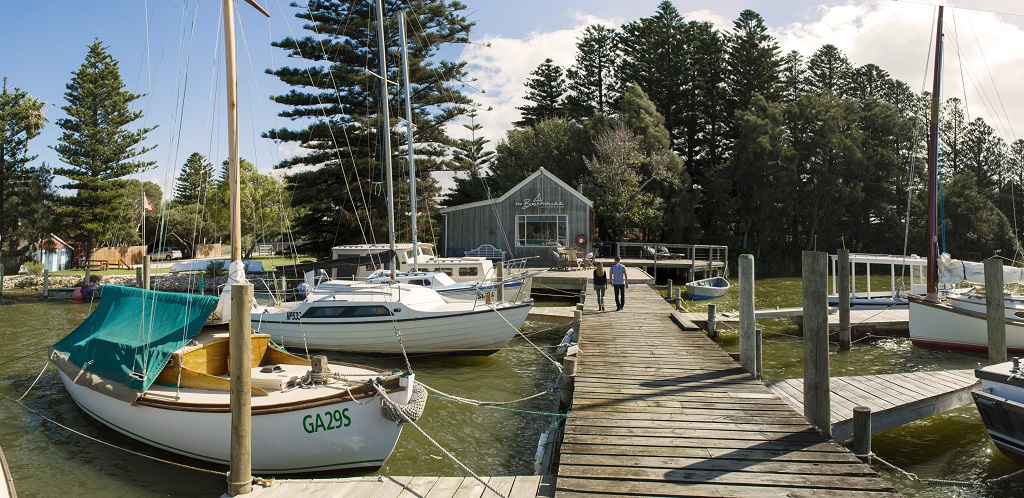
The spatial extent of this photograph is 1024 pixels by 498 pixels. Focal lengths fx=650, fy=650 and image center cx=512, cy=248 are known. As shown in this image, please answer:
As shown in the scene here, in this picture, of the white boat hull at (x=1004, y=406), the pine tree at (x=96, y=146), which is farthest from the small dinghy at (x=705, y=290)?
the pine tree at (x=96, y=146)

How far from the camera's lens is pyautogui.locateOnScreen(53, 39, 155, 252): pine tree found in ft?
127

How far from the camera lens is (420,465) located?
9.34 metres

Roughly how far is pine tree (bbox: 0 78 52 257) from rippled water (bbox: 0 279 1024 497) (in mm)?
30508

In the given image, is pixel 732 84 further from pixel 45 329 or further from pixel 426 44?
pixel 45 329

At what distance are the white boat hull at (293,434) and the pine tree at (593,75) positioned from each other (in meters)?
52.1

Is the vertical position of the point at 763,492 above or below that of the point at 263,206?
below

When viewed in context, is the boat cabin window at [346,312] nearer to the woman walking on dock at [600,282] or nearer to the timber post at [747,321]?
the woman walking on dock at [600,282]

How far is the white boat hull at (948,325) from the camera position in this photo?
16578mm

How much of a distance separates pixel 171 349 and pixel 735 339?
14589 mm

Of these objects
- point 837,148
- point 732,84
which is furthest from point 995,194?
point 732,84

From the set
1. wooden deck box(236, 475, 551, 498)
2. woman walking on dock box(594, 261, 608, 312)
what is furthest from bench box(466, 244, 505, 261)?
wooden deck box(236, 475, 551, 498)

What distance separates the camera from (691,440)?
21.6 feet

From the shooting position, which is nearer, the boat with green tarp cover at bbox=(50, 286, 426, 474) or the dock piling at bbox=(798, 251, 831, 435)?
the dock piling at bbox=(798, 251, 831, 435)

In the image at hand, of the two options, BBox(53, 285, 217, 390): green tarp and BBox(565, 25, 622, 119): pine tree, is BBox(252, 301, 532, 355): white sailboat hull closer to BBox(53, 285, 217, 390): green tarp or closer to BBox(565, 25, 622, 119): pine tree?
BBox(53, 285, 217, 390): green tarp
